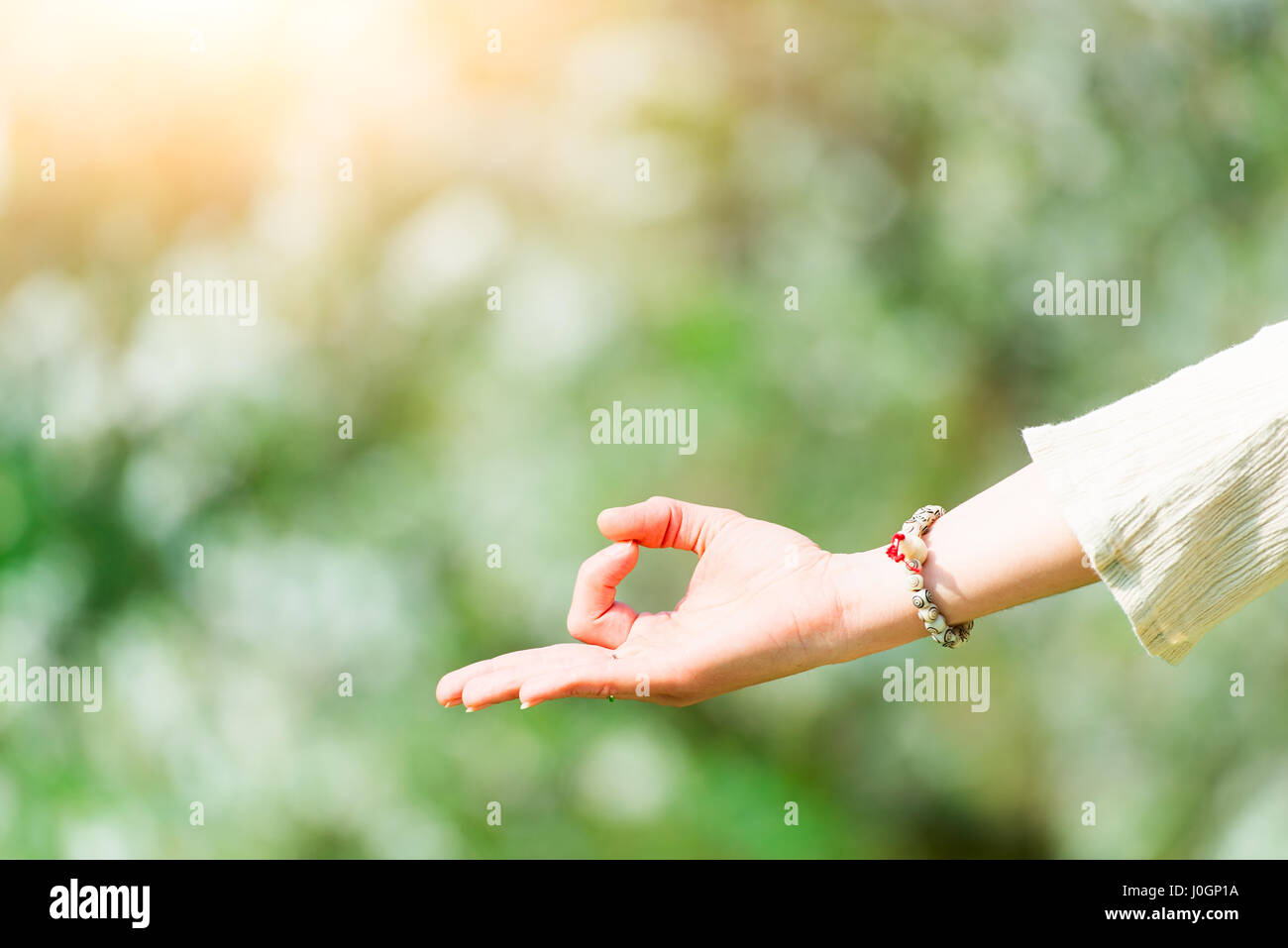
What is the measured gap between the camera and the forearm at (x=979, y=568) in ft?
2.55

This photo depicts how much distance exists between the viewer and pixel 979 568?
0.83m

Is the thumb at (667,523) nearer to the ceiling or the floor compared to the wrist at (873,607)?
nearer to the ceiling

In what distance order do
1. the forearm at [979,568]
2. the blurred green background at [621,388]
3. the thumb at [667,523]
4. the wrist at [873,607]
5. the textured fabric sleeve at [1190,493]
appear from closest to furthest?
the textured fabric sleeve at [1190,493] < the forearm at [979,568] < the wrist at [873,607] < the thumb at [667,523] < the blurred green background at [621,388]

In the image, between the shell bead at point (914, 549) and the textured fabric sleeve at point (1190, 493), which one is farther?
the shell bead at point (914, 549)

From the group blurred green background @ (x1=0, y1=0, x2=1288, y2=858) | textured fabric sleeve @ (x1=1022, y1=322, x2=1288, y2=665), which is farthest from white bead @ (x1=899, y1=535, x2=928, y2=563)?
blurred green background @ (x1=0, y1=0, x2=1288, y2=858)

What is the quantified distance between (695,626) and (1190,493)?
50 cm

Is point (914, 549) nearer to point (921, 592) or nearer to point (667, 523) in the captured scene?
point (921, 592)

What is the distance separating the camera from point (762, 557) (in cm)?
103

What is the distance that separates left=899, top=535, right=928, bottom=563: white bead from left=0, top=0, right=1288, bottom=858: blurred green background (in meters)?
1.18

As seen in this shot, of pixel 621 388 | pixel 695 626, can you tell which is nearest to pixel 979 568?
pixel 695 626

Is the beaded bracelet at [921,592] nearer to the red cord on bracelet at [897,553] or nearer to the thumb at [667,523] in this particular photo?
the red cord on bracelet at [897,553]

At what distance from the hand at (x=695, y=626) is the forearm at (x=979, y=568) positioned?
0.02 metres

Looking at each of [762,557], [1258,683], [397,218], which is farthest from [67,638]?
[1258,683]

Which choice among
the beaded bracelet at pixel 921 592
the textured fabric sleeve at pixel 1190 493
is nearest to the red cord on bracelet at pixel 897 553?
the beaded bracelet at pixel 921 592
